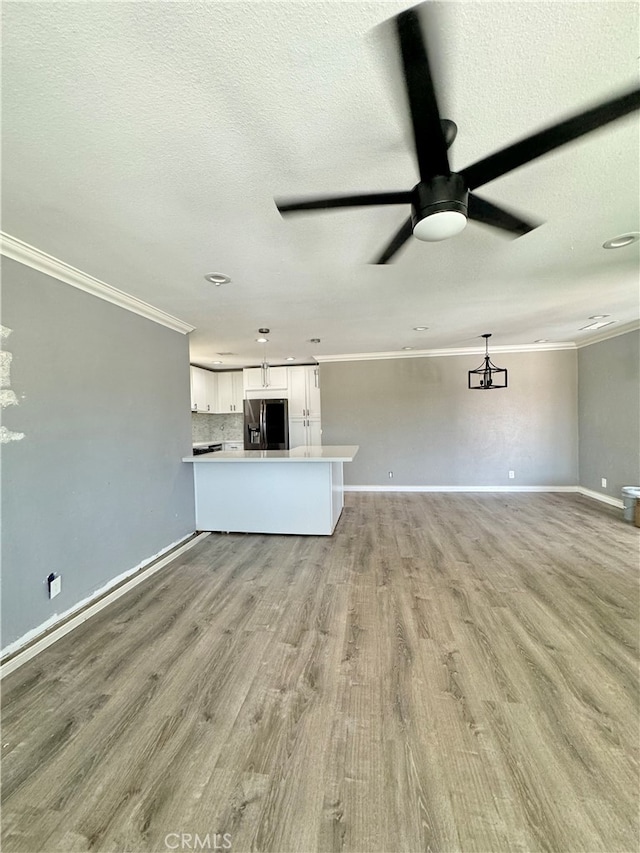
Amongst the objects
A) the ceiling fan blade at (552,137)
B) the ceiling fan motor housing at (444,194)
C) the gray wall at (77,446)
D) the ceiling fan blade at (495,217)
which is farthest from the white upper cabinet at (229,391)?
the ceiling fan blade at (552,137)

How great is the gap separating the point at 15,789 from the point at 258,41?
2.54m

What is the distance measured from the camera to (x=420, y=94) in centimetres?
90

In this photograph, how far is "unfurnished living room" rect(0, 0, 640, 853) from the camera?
1016mm

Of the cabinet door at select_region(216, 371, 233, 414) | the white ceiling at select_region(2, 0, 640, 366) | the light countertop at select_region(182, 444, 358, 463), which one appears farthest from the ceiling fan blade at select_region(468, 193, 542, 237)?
the cabinet door at select_region(216, 371, 233, 414)

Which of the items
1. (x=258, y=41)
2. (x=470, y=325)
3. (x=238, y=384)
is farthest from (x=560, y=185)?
(x=238, y=384)

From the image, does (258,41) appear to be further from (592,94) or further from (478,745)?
(478,745)

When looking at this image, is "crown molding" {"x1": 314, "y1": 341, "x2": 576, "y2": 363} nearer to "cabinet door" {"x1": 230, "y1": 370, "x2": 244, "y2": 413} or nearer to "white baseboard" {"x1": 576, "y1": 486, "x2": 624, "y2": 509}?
"cabinet door" {"x1": 230, "y1": 370, "x2": 244, "y2": 413}

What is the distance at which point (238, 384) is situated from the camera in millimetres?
7074

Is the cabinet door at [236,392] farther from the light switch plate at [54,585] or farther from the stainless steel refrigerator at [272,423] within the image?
the light switch plate at [54,585]

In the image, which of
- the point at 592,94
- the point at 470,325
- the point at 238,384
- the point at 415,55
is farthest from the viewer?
the point at 238,384

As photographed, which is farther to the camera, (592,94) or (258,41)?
(592,94)

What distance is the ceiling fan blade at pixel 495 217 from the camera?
1303 millimetres

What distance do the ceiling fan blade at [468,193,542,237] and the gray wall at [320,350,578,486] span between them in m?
4.49

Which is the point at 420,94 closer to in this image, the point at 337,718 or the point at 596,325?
the point at 337,718
